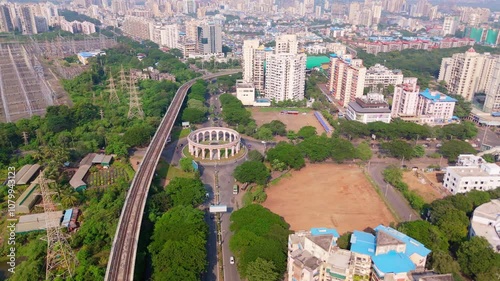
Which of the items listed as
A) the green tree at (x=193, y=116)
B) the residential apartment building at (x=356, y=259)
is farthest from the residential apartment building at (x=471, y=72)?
the residential apartment building at (x=356, y=259)

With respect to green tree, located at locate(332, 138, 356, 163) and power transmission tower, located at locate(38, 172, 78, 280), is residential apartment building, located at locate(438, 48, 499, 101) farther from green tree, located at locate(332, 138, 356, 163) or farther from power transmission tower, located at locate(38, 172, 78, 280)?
power transmission tower, located at locate(38, 172, 78, 280)

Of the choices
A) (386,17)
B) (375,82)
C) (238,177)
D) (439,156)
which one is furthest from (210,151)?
(386,17)

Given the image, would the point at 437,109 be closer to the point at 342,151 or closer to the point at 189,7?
the point at 342,151

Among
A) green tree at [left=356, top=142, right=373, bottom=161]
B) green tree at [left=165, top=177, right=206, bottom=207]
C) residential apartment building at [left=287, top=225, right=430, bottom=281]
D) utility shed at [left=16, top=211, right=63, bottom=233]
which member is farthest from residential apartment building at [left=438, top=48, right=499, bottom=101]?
utility shed at [left=16, top=211, right=63, bottom=233]

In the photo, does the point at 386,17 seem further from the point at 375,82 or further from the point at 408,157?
the point at 408,157

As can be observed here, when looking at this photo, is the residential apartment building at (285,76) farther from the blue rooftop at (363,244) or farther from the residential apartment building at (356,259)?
the residential apartment building at (356,259)

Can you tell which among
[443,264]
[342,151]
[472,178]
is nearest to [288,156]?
[342,151]
